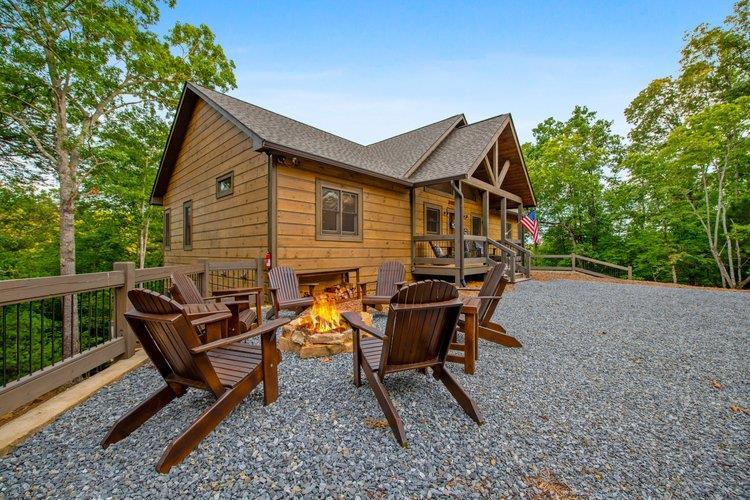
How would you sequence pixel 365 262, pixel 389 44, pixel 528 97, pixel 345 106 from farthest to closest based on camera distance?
pixel 345 106 < pixel 528 97 < pixel 389 44 < pixel 365 262

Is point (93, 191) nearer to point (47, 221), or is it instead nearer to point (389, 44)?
point (47, 221)

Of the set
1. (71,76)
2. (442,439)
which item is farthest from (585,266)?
(71,76)

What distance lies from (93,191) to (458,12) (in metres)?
14.4

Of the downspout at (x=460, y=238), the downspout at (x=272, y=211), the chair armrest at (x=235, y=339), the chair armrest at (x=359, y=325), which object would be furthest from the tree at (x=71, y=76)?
the downspout at (x=460, y=238)

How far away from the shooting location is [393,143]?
12359 millimetres

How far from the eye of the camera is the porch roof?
265 inches

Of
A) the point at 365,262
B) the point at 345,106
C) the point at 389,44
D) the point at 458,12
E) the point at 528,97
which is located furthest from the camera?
the point at 345,106

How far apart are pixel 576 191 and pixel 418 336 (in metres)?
19.4

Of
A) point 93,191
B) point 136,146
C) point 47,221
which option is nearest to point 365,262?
point 136,146

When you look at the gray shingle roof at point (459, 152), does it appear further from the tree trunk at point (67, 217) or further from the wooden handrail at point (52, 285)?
the tree trunk at point (67, 217)

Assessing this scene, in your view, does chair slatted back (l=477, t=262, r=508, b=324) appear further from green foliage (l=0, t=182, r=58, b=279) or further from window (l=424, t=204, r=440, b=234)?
green foliage (l=0, t=182, r=58, b=279)

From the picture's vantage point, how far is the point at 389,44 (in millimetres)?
12188

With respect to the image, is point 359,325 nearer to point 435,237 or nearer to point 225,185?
point 435,237

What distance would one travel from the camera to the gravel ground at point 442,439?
1.65 metres
